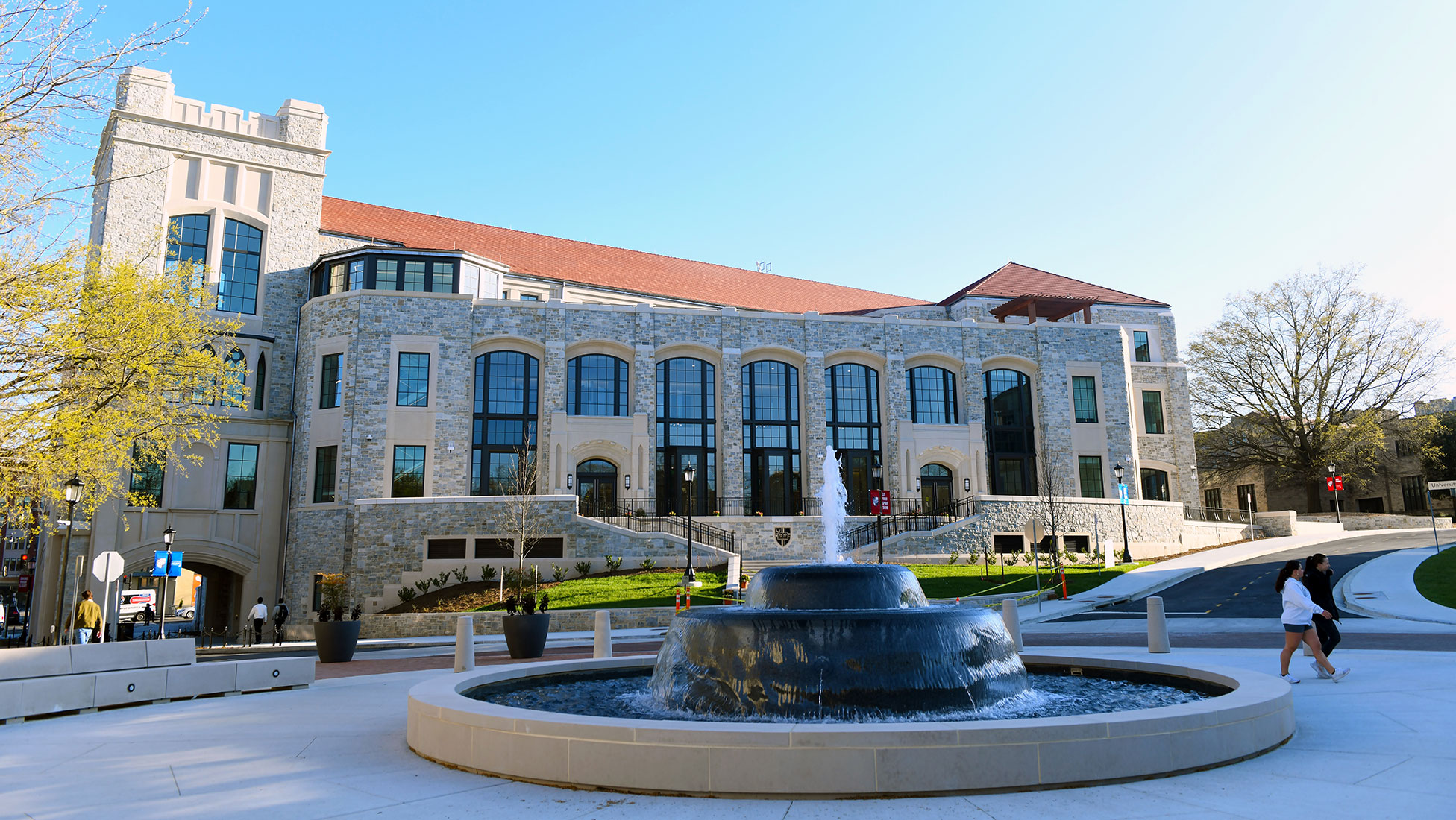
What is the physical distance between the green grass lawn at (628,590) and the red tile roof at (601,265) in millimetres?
19078

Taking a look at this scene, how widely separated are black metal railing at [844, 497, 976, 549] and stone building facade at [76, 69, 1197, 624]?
114 cm

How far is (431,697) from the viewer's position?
7355 millimetres

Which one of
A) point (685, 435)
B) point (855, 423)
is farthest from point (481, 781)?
point (855, 423)

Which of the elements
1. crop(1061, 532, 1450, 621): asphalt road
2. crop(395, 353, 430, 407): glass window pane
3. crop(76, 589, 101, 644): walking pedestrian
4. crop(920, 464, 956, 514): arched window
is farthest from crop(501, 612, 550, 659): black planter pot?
crop(920, 464, 956, 514): arched window

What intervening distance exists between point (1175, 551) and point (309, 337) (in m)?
39.8

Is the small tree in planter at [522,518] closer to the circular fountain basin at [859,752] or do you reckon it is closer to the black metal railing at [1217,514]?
the circular fountain basin at [859,752]

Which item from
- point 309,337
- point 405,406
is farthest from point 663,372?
point 309,337

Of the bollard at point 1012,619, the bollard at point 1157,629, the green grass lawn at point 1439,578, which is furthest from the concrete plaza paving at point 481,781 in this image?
the green grass lawn at point 1439,578

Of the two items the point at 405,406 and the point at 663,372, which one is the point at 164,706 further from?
the point at 663,372

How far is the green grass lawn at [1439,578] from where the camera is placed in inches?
802

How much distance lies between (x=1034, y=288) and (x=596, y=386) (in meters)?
26.7

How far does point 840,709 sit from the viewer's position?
7.54 metres

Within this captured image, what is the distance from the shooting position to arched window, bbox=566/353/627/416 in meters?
38.5

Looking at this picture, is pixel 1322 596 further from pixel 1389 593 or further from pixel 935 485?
pixel 935 485
